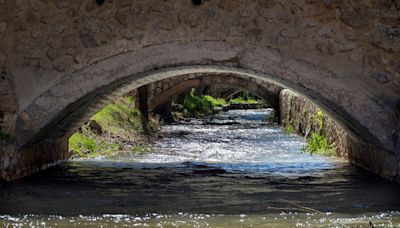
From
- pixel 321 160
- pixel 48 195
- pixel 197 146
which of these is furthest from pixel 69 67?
pixel 197 146

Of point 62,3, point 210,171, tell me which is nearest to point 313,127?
point 210,171

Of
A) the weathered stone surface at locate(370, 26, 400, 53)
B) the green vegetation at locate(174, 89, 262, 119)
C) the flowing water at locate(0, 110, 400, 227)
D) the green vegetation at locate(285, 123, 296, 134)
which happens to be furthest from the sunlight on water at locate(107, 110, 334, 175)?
the green vegetation at locate(174, 89, 262, 119)

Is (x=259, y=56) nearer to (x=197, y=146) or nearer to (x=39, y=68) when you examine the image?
(x=39, y=68)

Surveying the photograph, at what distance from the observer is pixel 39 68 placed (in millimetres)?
7023

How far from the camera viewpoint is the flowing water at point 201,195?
5.04m

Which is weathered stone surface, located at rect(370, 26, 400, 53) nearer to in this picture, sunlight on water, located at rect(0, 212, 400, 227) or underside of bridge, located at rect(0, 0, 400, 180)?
underside of bridge, located at rect(0, 0, 400, 180)

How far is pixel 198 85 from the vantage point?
22641 millimetres

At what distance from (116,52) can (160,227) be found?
261 cm

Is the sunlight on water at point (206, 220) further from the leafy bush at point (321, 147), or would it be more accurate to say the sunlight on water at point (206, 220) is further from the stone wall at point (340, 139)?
the leafy bush at point (321, 147)

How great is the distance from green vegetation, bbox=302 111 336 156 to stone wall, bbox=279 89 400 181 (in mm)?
81

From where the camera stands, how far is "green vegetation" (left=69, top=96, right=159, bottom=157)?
35.6 feet

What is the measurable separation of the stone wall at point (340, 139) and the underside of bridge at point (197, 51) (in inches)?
2.8

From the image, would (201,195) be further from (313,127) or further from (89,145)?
(313,127)

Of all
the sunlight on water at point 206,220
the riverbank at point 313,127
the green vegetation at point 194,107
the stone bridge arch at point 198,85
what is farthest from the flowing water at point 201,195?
the green vegetation at point 194,107
